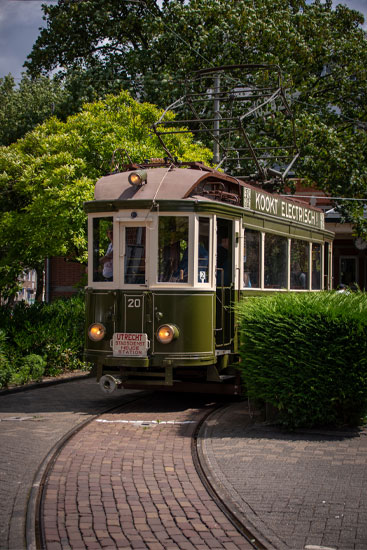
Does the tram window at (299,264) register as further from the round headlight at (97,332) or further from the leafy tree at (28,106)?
the leafy tree at (28,106)

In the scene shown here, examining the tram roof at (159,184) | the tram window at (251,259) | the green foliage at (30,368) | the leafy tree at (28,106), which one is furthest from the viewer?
the leafy tree at (28,106)

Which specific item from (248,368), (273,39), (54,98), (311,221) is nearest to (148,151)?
(311,221)

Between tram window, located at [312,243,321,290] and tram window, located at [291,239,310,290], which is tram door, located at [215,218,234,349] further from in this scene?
tram window, located at [312,243,321,290]

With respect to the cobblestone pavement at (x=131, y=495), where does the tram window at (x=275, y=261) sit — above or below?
above

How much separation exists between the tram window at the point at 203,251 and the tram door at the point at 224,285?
33 centimetres

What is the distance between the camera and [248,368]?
9508mm

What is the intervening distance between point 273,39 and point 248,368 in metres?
18.3

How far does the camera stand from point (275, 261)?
41.5 feet

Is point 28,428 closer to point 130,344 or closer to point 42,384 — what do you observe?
point 130,344

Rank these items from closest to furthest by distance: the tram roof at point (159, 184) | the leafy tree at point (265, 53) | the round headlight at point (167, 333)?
the round headlight at point (167, 333), the tram roof at point (159, 184), the leafy tree at point (265, 53)

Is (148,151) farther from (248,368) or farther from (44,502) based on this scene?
(44,502)

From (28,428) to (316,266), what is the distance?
7.28 meters

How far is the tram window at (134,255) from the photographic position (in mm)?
10617

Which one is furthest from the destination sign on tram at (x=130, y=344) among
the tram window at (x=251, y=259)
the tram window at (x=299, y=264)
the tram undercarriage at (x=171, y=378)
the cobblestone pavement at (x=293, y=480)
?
the tram window at (x=299, y=264)
